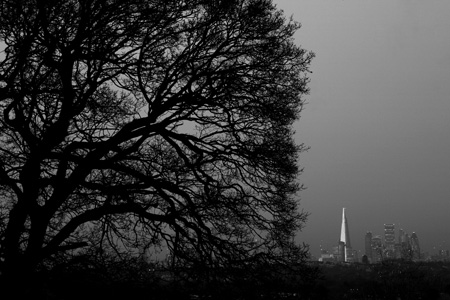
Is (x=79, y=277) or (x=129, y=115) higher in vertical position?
(x=129, y=115)

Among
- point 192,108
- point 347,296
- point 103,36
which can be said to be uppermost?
point 103,36

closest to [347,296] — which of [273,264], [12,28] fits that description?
[273,264]

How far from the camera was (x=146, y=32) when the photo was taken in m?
9.20

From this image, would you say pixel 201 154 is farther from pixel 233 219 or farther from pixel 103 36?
pixel 103 36

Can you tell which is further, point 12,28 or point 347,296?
A: point 347,296

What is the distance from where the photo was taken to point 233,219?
10188 mm

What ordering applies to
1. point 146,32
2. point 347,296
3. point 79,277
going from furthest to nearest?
point 347,296
point 146,32
point 79,277

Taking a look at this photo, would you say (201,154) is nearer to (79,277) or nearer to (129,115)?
(129,115)

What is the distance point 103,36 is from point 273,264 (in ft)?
17.4

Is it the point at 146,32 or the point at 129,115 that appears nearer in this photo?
the point at 146,32

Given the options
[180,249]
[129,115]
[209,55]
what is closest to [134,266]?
[180,249]

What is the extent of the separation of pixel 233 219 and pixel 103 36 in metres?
4.28

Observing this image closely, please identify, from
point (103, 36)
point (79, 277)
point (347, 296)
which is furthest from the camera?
point (347, 296)

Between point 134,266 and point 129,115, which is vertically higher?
point 129,115
